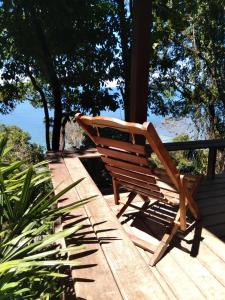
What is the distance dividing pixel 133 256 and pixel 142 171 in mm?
978

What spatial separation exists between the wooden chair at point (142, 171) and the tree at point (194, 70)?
21.4ft

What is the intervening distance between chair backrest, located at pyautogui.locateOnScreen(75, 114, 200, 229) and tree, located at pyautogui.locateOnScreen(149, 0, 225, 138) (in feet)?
21.4

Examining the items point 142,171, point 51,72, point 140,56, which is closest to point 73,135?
point 51,72

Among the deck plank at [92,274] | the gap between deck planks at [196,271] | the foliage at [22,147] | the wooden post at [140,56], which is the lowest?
the gap between deck planks at [196,271]

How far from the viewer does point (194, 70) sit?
1081cm

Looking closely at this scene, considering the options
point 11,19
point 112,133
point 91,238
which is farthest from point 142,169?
point 11,19

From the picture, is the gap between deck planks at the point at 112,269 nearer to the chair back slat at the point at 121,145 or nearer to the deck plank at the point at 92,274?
the deck plank at the point at 92,274

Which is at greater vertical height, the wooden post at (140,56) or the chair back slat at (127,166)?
the wooden post at (140,56)

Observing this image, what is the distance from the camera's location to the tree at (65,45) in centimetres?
607

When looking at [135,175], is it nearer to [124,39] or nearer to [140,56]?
[140,56]

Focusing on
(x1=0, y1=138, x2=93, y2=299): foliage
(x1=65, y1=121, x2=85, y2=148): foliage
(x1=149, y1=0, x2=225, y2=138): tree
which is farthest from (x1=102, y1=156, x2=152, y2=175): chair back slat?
(x1=65, y1=121, x2=85, y2=148): foliage

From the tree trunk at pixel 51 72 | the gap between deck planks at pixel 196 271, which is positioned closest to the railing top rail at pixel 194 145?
the gap between deck planks at pixel 196 271

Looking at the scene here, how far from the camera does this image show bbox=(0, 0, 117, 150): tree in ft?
19.9

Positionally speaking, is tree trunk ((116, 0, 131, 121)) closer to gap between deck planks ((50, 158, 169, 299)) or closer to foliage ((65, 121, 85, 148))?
foliage ((65, 121, 85, 148))
